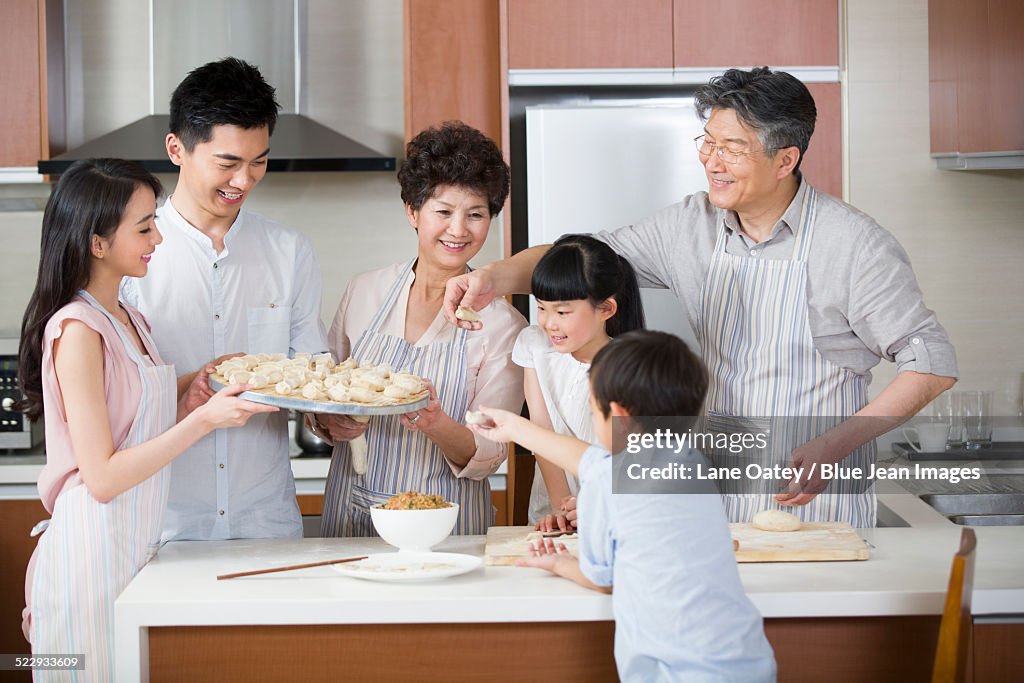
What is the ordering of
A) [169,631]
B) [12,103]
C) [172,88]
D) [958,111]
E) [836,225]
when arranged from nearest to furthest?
[169,631]
[836,225]
[958,111]
[12,103]
[172,88]

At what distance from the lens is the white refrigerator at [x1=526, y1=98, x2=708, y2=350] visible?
3.04 m

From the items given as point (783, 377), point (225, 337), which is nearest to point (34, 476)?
point (225, 337)

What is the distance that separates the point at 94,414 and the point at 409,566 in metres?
0.54

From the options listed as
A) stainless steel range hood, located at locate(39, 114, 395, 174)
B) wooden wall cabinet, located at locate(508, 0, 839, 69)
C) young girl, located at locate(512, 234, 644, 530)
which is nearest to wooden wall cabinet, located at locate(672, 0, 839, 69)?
wooden wall cabinet, located at locate(508, 0, 839, 69)

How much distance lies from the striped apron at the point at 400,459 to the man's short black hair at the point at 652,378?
2.38 ft

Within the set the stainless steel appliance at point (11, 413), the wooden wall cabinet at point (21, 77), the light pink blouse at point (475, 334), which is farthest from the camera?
the wooden wall cabinet at point (21, 77)

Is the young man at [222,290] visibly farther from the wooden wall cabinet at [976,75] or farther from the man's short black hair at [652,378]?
the wooden wall cabinet at [976,75]

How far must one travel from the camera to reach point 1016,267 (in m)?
3.40

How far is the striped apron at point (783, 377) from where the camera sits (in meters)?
2.01

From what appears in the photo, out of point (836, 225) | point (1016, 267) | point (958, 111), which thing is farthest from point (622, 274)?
point (1016, 267)

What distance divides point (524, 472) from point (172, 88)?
5.77ft

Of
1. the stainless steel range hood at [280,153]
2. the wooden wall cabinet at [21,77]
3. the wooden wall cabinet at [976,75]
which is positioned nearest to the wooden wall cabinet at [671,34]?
the wooden wall cabinet at [976,75]

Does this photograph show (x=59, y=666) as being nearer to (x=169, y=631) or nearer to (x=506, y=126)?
(x=169, y=631)

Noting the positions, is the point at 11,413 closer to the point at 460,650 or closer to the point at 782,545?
the point at 460,650
